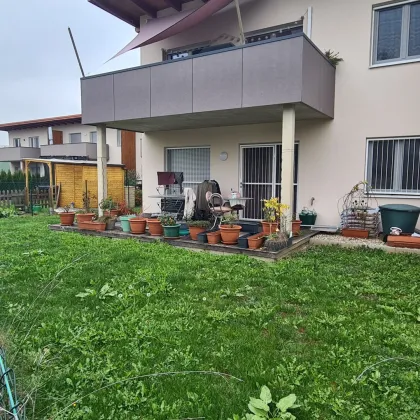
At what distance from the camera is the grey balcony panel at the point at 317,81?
5.99 meters

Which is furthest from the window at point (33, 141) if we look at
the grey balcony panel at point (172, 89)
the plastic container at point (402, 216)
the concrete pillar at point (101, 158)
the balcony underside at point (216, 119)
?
the plastic container at point (402, 216)

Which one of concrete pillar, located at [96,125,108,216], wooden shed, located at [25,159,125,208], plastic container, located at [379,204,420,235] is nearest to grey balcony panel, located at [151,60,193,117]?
concrete pillar, located at [96,125,108,216]

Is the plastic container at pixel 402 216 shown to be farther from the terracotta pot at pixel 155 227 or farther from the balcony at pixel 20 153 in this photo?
the balcony at pixel 20 153

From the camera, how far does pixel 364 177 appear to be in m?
7.67

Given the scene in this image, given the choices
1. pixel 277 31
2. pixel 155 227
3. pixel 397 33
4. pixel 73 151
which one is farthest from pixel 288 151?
pixel 73 151

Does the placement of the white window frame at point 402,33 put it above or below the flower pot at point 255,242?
above

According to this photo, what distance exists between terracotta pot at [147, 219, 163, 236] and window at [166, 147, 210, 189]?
9.66 feet

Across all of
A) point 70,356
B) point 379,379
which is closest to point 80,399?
point 70,356

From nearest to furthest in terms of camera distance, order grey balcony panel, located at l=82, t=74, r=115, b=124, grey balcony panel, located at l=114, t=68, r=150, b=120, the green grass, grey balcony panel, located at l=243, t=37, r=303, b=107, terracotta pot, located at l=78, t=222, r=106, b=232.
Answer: the green grass, grey balcony panel, located at l=243, t=37, r=303, b=107, grey balcony panel, located at l=114, t=68, r=150, b=120, terracotta pot, located at l=78, t=222, r=106, b=232, grey balcony panel, located at l=82, t=74, r=115, b=124

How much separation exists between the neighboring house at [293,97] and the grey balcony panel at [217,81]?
21mm

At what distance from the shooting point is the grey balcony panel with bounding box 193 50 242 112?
6.48 meters

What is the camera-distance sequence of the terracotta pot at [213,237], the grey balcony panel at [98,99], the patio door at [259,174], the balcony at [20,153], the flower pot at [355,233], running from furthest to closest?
the balcony at [20,153], the patio door at [259,174], the grey balcony panel at [98,99], the flower pot at [355,233], the terracotta pot at [213,237]

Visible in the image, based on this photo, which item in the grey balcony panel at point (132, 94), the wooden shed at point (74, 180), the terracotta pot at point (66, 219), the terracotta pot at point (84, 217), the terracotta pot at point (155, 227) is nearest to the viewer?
the terracotta pot at point (155, 227)

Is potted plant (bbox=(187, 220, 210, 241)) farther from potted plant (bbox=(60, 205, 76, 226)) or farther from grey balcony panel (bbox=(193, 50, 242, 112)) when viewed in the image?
potted plant (bbox=(60, 205, 76, 226))
